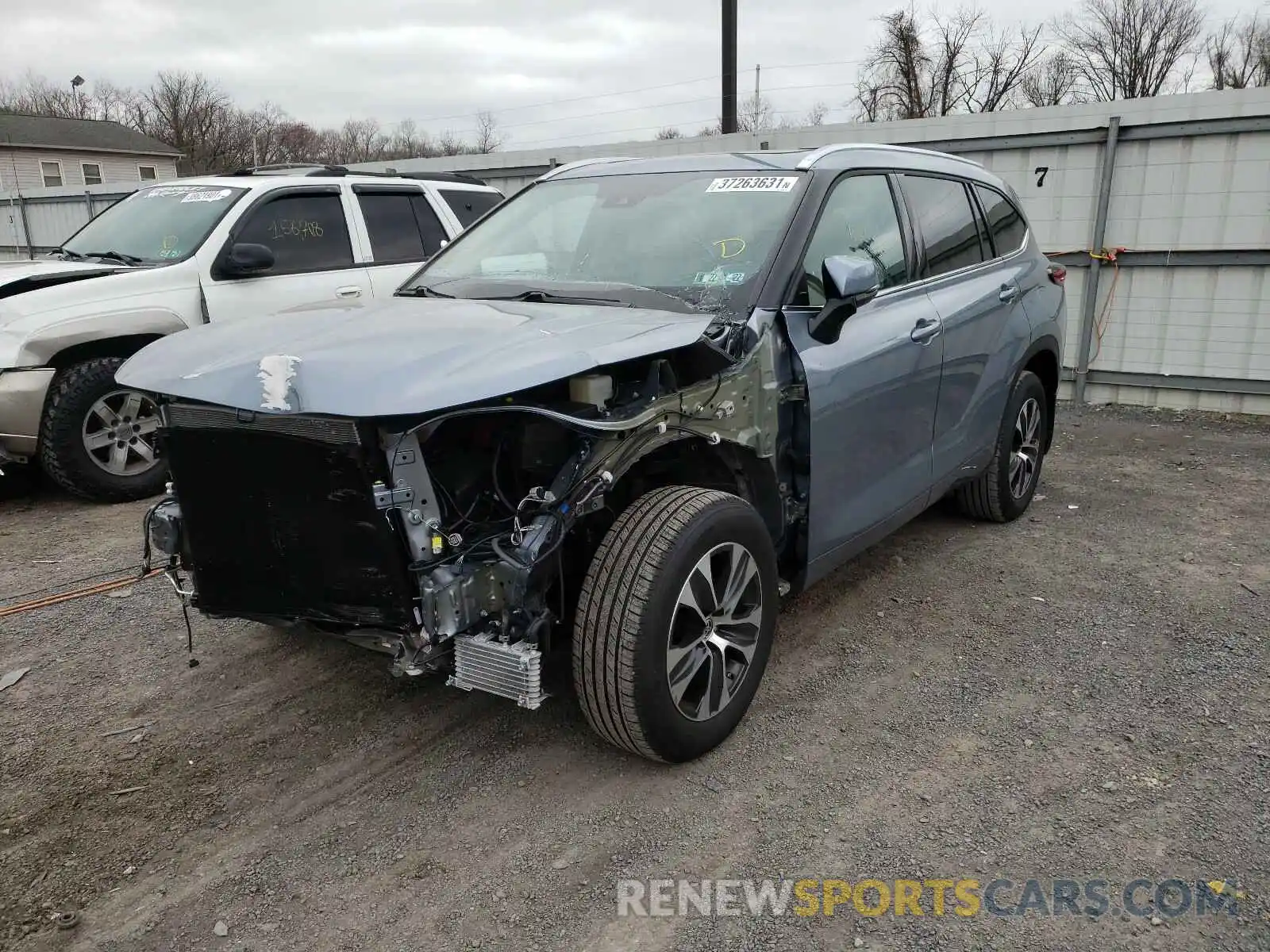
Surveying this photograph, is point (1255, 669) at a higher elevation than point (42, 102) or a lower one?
lower

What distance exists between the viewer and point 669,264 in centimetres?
353

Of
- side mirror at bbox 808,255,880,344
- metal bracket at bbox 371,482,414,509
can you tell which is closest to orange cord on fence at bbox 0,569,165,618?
metal bracket at bbox 371,482,414,509

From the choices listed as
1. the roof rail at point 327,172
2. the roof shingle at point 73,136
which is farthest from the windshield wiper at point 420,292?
the roof shingle at point 73,136

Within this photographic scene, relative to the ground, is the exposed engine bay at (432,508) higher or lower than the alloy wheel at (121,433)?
higher

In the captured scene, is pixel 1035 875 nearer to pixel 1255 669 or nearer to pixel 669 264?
pixel 1255 669

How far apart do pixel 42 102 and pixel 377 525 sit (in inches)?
2763

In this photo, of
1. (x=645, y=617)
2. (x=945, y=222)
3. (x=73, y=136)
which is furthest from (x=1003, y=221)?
(x=73, y=136)

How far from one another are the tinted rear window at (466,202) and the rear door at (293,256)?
3.35ft

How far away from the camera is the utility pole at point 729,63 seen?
55.7ft

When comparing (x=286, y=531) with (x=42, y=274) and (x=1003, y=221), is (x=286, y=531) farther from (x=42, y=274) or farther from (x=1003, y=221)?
(x=42, y=274)

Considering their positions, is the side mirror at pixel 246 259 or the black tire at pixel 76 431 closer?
the black tire at pixel 76 431

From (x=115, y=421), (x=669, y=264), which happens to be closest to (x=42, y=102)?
(x=115, y=421)
